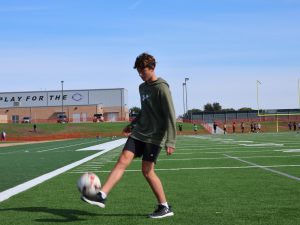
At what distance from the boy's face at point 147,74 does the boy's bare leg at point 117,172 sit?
0.80 metres

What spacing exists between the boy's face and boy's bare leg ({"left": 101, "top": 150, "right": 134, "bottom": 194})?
0.80 m

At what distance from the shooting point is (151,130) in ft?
Answer: 17.9

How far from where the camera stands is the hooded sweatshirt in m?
5.33

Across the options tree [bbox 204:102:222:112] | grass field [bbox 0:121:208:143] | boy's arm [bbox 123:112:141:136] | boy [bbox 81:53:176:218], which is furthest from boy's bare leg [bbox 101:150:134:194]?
tree [bbox 204:102:222:112]

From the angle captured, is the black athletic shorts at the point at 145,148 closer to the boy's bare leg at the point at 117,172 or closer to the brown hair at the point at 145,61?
the boy's bare leg at the point at 117,172

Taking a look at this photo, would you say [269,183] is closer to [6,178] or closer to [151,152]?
[151,152]

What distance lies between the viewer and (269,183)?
7852mm

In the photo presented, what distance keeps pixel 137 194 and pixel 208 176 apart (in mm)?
2377

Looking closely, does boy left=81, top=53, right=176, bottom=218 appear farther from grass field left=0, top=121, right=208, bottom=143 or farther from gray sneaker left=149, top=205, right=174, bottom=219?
grass field left=0, top=121, right=208, bottom=143

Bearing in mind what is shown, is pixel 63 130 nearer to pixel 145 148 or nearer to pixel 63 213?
pixel 63 213

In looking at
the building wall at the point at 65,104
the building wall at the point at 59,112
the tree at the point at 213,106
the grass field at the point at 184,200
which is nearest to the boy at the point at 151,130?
the grass field at the point at 184,200

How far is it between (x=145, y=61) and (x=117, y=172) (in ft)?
3.89

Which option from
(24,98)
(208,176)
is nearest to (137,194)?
(208,176)

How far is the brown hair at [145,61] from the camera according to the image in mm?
5289
